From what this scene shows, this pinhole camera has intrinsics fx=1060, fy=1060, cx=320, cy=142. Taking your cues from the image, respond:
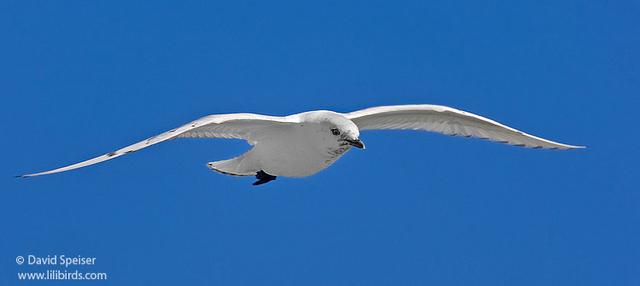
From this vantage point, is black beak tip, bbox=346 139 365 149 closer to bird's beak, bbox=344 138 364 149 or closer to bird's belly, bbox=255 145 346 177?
bird's beak, bbox=344 138 364 149

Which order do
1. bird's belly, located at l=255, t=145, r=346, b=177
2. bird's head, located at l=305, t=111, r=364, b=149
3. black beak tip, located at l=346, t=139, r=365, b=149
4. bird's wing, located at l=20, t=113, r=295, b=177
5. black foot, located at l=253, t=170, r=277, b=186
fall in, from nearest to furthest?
bird's wing, located at l=20, t=113, r=295, b=177 < black beak tip, located at l=346, t=139, r=365, b=149 < bird's head, located at l=305, t=111, r=364, b=149 < bird's belly, located at l=255, t=145, r=346, b=177 < black foot, located at l=253, t=170, r=277, b=186

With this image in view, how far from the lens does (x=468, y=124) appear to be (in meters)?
18.2

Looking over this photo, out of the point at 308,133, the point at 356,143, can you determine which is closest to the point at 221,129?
the point at 308,133

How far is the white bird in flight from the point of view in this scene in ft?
50.0

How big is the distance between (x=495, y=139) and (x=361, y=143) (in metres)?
4.40

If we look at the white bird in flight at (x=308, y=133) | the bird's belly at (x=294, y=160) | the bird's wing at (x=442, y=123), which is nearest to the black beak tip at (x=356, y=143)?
the white bird in flight at (x=308, y=133)

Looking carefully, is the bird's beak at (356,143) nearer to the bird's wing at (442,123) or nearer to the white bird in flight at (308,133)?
the white bird in flight at (308,133)

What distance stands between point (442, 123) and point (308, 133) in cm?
345

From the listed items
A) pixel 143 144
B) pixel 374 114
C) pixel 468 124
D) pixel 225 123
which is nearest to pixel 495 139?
pixel 468 124

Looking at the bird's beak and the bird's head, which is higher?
the bird's head

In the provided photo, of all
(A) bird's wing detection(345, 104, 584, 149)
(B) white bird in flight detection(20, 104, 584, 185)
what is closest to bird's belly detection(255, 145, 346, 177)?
(B) white bird in flight detection(20, 104, 584, 185)

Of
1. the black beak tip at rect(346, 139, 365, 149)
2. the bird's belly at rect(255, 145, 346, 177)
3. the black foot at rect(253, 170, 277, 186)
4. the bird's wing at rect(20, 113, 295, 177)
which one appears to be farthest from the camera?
the black foot at rect(253, 170, 277, 186)

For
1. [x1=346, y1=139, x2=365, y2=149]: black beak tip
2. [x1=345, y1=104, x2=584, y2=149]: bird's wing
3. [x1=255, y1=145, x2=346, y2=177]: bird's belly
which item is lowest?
[x1=346, y1=139, x2=365, y2=149]: black beak tip

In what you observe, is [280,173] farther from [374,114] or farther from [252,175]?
[374,114]
